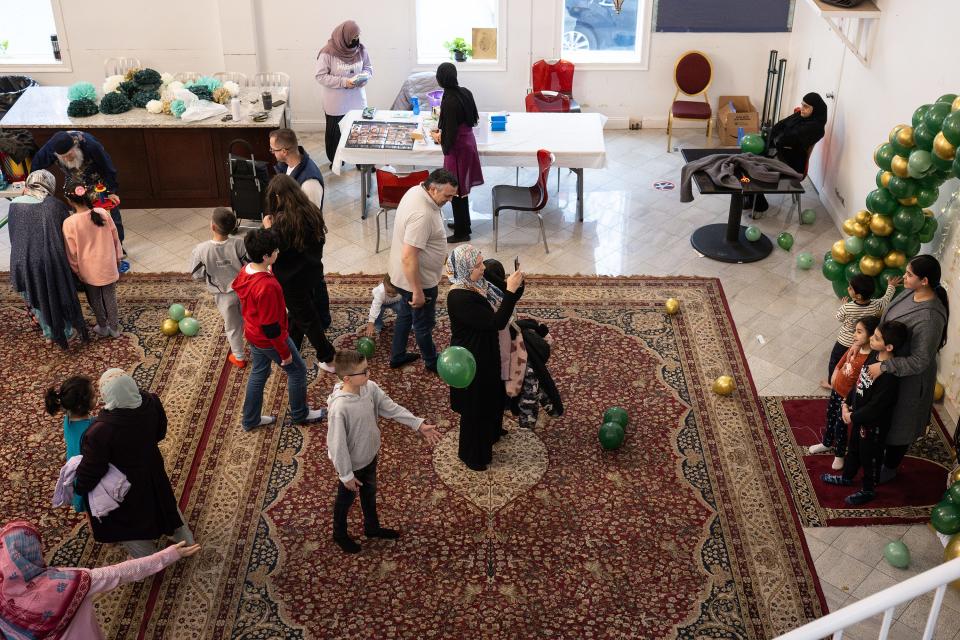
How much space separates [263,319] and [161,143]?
4.40 metres

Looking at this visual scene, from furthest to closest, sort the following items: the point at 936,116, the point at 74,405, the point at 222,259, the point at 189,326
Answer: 1. the point at 189,326
2. the point at 222,259
3. the point at 936,116
4. the point at 74,405

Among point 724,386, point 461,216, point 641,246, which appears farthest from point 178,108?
point 724,386

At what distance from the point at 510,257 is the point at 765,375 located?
2.61 meters

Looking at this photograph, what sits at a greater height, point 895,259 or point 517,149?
point 517,149

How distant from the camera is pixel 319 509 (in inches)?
216

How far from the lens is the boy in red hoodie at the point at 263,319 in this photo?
536 cm

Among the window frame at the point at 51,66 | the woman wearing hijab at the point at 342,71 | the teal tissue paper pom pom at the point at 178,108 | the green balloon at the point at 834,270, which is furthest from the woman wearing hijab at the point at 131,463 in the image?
the window frame at the point at 51,66

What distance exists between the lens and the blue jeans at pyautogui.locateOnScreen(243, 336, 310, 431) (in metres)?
5.76

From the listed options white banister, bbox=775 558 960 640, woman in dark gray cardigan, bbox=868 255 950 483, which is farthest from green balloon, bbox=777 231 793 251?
white banister, bbox=775 558 960 640

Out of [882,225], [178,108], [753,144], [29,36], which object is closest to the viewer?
[882,225]

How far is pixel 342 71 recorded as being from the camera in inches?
368

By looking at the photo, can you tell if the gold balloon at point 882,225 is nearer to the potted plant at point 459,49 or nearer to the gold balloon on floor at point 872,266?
the gold balloon on floor at point 872,266

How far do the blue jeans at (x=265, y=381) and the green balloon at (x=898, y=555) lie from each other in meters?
3.62

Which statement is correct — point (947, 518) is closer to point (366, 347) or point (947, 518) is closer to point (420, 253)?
point (420, 253)
